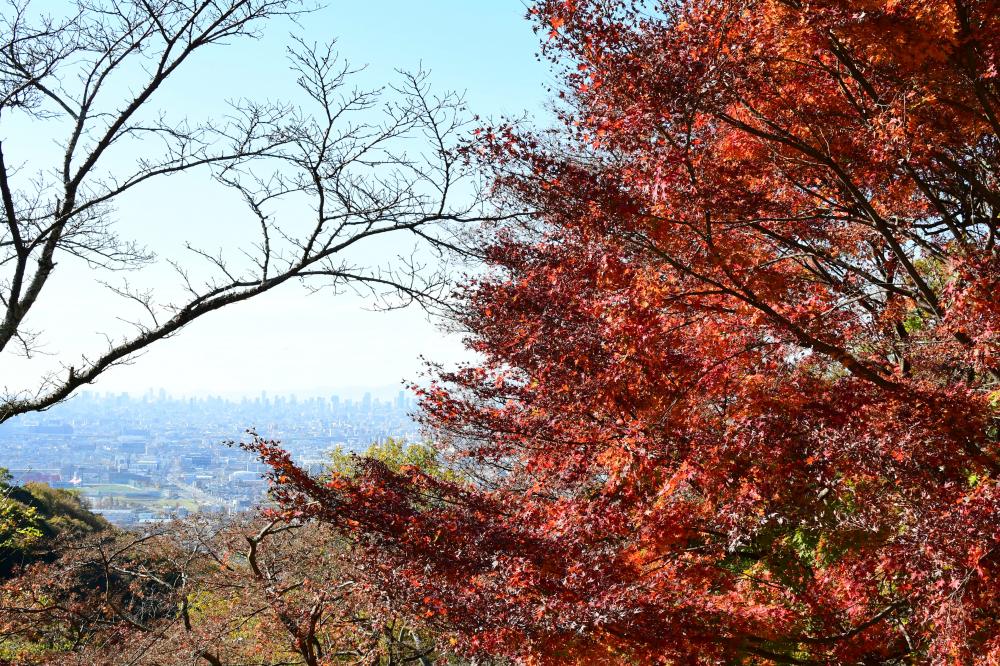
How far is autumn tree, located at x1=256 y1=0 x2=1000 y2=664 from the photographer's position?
4883mm

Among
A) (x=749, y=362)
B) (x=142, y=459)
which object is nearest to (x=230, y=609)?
(x=749, y=362)

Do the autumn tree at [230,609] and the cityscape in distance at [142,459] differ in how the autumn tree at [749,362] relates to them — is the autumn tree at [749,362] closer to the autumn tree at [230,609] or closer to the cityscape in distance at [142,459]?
the autumn tree at [230,609]

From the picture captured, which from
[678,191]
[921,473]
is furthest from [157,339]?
[921,473]

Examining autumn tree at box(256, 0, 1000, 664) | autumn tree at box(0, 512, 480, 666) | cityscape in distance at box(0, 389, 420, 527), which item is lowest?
cityscape in distance at box(0, 389, 420, 527)

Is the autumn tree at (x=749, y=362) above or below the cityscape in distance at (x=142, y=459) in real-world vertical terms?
above

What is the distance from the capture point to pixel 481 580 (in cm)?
766

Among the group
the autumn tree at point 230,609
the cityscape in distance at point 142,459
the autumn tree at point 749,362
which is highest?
the autumn tree at point 749,362

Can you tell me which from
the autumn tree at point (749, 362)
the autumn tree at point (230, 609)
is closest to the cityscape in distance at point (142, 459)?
the autumn tree at point (230, 609)

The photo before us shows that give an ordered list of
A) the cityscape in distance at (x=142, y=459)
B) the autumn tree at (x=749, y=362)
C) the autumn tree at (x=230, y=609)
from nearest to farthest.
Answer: the autumn tree at (x=749, y=362)
the autumn tree at (x=230, y=609)
the cityscape in distance at (x=142, y=459)

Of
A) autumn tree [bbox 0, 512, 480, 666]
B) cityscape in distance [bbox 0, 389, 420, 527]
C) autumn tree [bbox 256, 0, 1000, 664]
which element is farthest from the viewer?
cityscape in distance [bbox 0, 389, 420, 527]

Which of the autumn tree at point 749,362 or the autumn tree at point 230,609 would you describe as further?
the autumn tree at point 230,609

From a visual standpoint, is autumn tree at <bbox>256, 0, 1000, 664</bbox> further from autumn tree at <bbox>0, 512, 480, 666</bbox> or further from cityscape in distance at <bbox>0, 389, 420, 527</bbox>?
cityscape in distance at <bbox>0, 389, 420, 527</bbox>

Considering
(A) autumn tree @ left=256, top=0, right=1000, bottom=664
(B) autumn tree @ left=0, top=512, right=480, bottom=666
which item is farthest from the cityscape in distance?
(A) autumn tree @ left=256, top=0, right=1000, bottom=664

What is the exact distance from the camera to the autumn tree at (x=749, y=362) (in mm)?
4883
